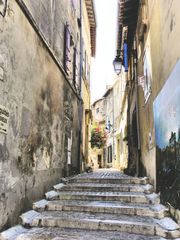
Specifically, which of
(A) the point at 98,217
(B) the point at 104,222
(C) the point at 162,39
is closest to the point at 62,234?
(B) the point at 104,222

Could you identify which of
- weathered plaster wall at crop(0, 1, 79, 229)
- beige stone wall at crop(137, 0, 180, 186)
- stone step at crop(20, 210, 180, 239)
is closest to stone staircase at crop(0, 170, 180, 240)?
stone step at crop(20, 210, 180, 239)

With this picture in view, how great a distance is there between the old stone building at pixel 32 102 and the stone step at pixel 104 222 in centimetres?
41

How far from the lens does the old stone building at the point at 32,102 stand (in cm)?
480

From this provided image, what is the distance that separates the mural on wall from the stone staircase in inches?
16.4

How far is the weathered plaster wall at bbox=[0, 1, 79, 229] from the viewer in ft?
15.7

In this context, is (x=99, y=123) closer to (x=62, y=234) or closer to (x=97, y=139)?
(x=97, y=139)

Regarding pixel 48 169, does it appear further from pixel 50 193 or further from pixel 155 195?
pixel 155 195

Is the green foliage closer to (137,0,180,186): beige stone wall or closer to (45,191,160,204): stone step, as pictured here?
(137,0,180,186): beige stone wall

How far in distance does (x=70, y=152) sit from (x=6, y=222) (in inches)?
208

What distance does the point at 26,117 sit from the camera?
5.67 metres

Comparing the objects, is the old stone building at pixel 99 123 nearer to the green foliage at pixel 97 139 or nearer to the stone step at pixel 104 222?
the green foliage at pixel 97 139

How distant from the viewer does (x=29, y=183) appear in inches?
227

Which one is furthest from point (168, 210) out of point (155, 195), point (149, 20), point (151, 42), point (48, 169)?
point (149, 20)

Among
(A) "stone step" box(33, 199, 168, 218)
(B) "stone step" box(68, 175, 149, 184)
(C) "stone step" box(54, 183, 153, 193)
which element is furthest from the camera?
(B) "stone step" box(68, 175, 149, 184)
